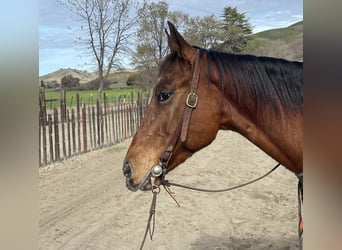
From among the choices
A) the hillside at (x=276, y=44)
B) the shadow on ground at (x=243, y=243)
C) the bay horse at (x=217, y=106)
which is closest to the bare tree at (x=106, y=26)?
the hillside at (x=276, y=44)

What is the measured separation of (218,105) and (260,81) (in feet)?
0.38

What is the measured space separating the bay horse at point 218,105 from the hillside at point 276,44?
1.10ft

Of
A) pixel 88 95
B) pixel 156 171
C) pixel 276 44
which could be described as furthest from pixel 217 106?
pixel 88 95

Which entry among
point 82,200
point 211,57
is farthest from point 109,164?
point 211,57

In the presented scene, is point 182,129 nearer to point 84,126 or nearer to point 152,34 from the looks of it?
point 152,34

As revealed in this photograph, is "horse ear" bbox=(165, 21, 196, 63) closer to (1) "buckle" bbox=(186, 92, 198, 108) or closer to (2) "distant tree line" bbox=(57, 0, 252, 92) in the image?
(1) "buckle" bbox=(186, 92, 198, 108)

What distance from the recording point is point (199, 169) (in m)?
2.19

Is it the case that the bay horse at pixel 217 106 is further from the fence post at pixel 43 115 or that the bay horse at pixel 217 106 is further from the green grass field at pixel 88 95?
the green grass field at pixel 88 95

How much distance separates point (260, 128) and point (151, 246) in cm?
101

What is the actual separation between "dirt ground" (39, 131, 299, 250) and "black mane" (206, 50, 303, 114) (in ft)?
3.32

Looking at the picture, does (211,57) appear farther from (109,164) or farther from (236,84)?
(109,164)

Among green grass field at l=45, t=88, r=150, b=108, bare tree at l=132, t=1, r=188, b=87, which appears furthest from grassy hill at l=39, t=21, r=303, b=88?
bare tree at l=132, t=1, r=188, b=87

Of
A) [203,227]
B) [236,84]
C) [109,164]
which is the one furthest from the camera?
[109,164]

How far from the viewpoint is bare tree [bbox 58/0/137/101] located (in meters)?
1.41
